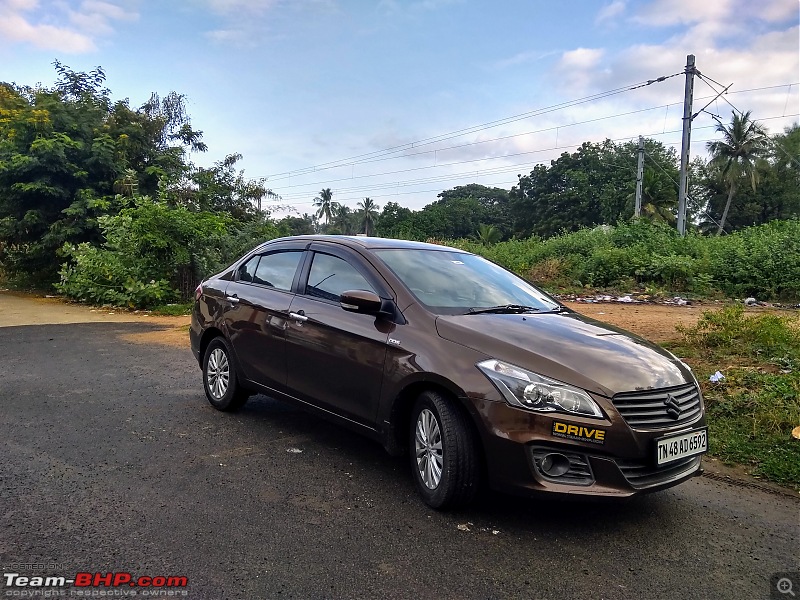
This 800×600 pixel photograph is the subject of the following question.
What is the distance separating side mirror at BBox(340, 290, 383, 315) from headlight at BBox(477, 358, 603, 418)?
98 centimetres

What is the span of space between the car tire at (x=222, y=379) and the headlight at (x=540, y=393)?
291cm

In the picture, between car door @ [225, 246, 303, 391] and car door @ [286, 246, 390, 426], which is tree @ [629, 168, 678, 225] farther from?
car door @ [286, 246, 390, 426]

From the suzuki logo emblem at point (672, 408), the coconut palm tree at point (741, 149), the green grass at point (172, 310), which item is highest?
the coconut palm tree at point (741, 149)

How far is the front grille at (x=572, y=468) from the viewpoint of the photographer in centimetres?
314

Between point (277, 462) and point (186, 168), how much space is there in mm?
17813

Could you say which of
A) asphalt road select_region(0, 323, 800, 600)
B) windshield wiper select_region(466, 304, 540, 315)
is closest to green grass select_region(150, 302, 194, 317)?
asphalt road select_region(0, 323, 800, 600)

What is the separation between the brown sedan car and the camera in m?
3.16

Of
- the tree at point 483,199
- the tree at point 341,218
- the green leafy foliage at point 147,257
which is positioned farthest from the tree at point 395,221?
the green leafy foliage at point 147,257

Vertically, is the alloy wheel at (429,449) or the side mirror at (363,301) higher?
the side mirror at (363,301)

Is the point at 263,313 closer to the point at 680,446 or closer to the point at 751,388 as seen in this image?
the point at 680,446

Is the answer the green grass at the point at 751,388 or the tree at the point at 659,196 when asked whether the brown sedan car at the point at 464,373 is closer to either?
the green grass at the point at 751,388

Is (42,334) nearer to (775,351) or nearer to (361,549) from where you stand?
(361,549)

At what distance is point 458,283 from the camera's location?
4.45 metres

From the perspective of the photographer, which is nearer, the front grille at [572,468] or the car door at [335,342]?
the front grille at [572,468]
